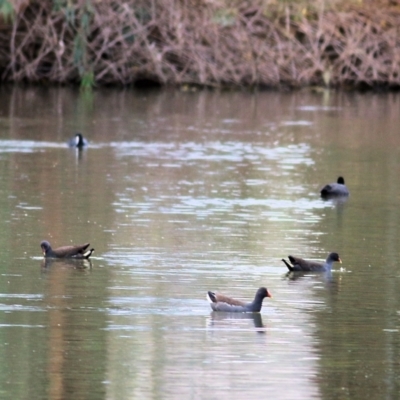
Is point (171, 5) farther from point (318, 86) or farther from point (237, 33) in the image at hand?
point (318, 86)

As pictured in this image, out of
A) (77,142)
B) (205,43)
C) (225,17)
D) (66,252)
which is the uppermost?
(225,17)

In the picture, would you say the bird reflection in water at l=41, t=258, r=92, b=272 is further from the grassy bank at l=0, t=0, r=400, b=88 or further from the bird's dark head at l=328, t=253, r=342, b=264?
the grassy bank at l=0, t=0, r=400, b=88

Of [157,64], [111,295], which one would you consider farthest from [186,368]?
[157,64]

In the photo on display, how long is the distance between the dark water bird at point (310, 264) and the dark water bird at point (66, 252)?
1994 mm

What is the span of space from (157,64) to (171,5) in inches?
74.1

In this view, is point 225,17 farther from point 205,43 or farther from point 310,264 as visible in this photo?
point 310,264

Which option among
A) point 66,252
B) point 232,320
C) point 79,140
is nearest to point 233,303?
point 232,320

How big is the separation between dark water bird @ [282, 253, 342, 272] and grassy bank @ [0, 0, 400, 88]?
28.8 meters

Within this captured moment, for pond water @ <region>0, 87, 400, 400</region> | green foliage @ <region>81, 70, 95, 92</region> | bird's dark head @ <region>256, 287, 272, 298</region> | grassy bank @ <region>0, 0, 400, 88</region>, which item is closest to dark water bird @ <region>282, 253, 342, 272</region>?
pond water @ <region>0, 87, 400, 400</region>

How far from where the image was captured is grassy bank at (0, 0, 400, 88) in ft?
141

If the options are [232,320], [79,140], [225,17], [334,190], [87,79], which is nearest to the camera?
[232,320]

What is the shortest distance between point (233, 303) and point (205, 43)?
108 ft

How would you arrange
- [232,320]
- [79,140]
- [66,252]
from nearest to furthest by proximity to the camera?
[232,320], [66,252], [79,140]

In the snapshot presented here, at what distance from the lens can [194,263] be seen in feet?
47.5
